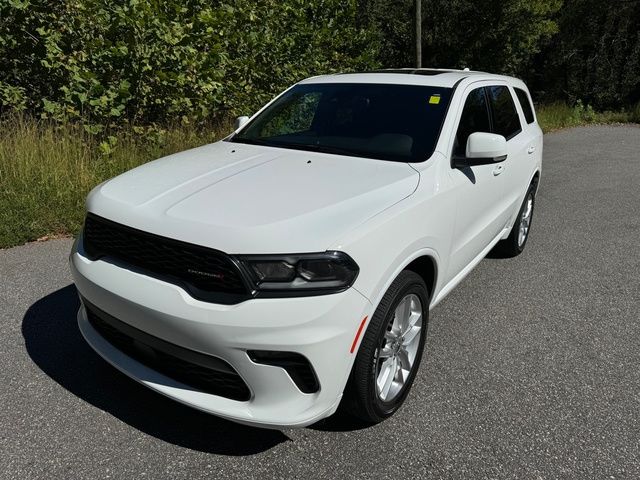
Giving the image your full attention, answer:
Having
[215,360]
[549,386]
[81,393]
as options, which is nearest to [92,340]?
[81,393]

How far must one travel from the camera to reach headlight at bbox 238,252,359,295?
81.9 inches

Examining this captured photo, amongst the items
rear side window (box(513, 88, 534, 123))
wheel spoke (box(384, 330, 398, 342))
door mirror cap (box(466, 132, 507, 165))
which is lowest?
wheel spoke (box(384, 330, 398, 342))

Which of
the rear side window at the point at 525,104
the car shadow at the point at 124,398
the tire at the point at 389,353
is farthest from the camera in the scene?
the rear side window at the point at 525,104

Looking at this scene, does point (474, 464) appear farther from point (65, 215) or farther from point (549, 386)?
point (65, 215)

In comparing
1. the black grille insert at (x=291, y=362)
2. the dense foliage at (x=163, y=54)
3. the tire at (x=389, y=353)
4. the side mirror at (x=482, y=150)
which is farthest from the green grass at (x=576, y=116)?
the black grille insert at (x=291, y=362)

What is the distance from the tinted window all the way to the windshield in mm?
167

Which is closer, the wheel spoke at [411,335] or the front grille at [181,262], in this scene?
the front grille at [181,262]

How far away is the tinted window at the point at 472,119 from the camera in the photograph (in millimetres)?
3279

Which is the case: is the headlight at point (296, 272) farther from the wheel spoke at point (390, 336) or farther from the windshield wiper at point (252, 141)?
the windshield wiper at point (252, 141)

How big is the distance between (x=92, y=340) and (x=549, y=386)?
2508 mm

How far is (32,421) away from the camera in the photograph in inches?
102

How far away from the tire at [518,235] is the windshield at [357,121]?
1876mm

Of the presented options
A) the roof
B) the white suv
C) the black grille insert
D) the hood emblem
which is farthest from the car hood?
the roof

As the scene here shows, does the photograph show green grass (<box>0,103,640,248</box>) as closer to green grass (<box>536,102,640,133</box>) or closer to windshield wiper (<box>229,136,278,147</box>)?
windshield wiper (<box>229,136,278,147</box>)
